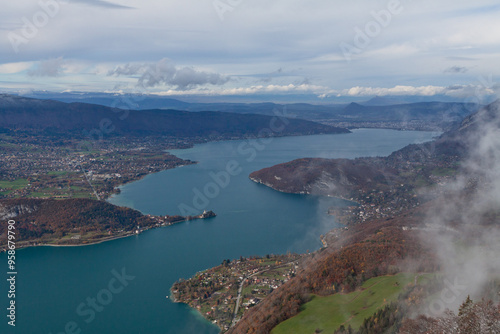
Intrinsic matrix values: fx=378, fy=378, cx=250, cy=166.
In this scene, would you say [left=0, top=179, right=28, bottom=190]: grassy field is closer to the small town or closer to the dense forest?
the dense forest

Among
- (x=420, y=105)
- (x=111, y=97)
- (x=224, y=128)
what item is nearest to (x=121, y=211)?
(x=224, y=128)

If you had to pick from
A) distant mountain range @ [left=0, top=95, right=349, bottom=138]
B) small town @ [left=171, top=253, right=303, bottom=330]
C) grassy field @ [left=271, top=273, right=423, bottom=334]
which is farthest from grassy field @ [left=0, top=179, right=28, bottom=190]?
distant mountain range @ [left=0, top=95, right=349, bottom=138]

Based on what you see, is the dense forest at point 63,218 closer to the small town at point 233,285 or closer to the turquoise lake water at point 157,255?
the turquoise lake water at point 157,255

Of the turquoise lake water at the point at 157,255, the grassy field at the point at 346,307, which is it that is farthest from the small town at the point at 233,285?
the grassy field at the point at 346,307

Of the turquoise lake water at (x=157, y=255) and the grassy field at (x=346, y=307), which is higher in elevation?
the grassy field at (x=346, y=307)

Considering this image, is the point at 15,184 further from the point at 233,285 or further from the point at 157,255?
the point at 233,285

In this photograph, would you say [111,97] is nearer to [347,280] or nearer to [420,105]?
[420,105]
